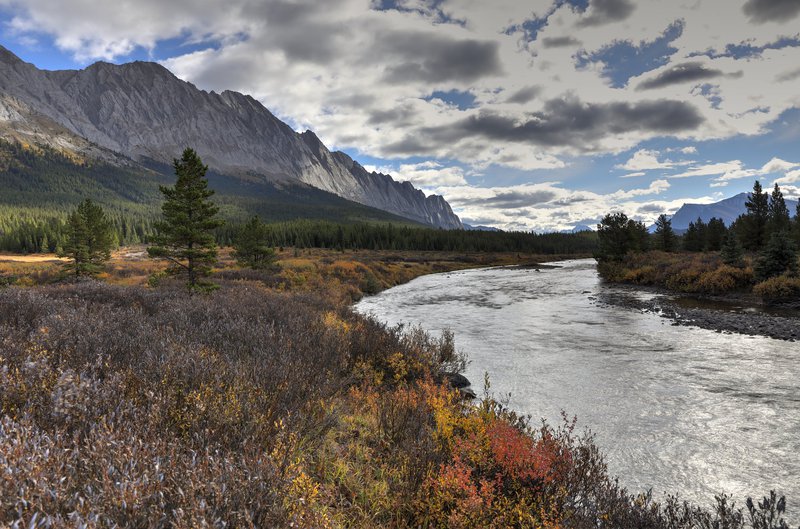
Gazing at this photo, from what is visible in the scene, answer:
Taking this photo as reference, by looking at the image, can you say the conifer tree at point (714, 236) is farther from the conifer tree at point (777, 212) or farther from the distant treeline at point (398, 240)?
the distant treeline at point (398, 240)

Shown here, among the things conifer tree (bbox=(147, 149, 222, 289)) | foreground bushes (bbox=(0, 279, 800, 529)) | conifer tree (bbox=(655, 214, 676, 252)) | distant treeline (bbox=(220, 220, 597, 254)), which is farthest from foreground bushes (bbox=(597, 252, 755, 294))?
distant treeline (bbox=(220, 220, 597, 254))

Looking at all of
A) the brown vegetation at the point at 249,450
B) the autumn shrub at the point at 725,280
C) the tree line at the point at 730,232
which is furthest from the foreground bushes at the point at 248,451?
the tree line at the point at 730,232

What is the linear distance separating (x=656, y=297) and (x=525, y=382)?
2421cm

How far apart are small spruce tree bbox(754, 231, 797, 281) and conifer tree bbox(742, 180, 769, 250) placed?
1660 inches

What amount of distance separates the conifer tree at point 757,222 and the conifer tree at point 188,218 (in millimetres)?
74636

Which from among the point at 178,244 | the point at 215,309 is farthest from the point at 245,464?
the point at 178,244

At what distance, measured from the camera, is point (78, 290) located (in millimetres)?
13617

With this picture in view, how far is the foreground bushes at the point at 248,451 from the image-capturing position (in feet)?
8.92

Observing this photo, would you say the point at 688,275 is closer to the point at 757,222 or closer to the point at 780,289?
the point at 780,289

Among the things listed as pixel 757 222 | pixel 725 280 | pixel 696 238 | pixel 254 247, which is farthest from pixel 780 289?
pixel 696 238

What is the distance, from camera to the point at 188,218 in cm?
1934

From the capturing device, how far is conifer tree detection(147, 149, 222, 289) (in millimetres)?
19067

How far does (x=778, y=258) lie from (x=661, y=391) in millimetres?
25000

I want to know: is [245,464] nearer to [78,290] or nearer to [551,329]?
[78,290]
